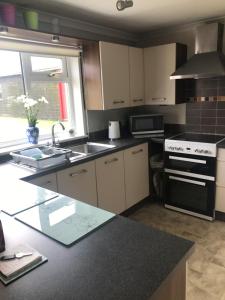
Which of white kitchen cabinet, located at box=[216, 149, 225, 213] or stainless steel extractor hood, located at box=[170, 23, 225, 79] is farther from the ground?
stainless steel extractor hood, located at box=[170, 23, 225, 79]

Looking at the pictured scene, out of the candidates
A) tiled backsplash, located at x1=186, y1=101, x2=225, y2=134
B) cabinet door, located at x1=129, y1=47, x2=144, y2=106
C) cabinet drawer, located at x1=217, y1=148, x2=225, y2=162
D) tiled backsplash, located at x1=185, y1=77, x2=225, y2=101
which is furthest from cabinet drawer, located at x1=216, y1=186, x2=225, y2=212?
cabinet door, located at x1=129, y1=47, x2=144, y2=106

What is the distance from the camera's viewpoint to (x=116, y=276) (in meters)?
0.77

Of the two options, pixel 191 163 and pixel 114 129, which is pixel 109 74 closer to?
pixel 114 129

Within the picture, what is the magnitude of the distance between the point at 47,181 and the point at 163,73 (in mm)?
1959

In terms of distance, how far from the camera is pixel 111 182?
2.62 meters

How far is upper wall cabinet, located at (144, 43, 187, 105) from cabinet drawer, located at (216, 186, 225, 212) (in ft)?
3.71

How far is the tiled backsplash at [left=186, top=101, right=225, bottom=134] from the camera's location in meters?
2.99

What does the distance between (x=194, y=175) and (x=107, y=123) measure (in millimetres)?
1275

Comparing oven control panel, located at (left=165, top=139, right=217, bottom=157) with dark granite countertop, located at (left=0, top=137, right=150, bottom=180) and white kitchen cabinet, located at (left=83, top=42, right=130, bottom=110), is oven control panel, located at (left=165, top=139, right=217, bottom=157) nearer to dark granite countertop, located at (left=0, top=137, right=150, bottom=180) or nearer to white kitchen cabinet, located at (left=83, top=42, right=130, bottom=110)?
dark granite countertop, located at (left=0, top=137, right=150, bottom=180)

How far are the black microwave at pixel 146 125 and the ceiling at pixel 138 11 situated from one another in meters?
1.08

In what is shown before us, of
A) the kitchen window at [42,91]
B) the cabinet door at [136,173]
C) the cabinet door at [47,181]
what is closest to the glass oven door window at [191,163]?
the cabinet door at [136,173]

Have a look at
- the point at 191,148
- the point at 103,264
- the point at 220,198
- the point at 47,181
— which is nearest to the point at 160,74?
the point at 191,148

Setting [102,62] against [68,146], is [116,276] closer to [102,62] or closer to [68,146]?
[68,146]

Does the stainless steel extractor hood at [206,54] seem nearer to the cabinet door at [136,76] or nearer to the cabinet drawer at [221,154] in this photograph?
the cabinet door at [136,76]
